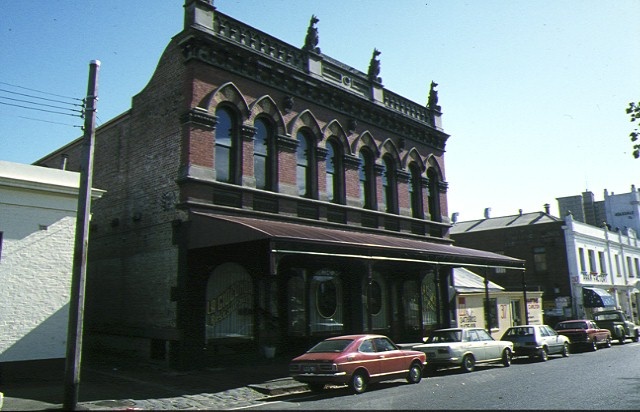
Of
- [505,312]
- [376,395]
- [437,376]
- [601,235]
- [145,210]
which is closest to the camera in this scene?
[376,395]

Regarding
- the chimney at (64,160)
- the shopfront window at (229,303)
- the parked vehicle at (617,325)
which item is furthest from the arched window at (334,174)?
the parked vehicle at (617,325)

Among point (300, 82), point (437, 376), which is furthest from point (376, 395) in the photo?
point (300, 82)

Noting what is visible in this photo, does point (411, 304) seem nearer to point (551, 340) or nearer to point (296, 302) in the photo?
point (551, 340)

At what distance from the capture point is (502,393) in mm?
11422

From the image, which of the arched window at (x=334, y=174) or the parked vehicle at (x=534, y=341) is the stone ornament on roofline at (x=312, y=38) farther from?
the parked vehicle at (x=534, y=341)

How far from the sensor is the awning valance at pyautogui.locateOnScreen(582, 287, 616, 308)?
3775 centimetres

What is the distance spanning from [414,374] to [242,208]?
22.8ft

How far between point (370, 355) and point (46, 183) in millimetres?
9309

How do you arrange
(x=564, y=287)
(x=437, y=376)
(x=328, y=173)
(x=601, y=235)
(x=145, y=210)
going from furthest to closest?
(x=601, y=235)
(x=564, y=287)
(x=328, y=173)
(x=145, y=210)
(x=437, y=376)

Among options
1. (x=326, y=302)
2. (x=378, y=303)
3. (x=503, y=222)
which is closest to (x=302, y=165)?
(x=326, y=302)

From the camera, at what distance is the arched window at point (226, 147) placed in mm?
16641

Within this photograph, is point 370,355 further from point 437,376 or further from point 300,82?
point 300,82

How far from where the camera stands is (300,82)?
62.6ft

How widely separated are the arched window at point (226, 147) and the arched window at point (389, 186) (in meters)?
7.89
